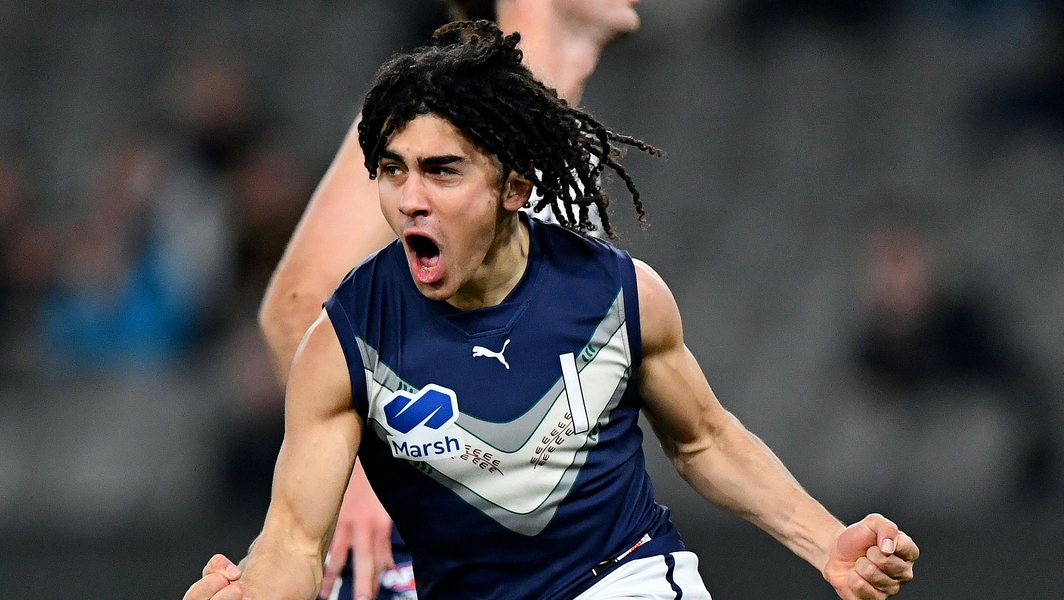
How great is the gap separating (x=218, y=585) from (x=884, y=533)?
119 centimetres

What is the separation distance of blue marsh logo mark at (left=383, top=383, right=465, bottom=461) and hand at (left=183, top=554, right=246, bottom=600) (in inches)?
17.7

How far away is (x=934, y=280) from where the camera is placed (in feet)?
26.1

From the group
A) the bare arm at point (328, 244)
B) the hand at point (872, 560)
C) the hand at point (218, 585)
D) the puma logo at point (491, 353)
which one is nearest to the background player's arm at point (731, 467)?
the hand at point (872, 560)

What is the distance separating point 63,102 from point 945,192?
15.9 feet

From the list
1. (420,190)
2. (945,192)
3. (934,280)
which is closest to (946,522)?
(934,280)

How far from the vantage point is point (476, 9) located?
4012 millimetres

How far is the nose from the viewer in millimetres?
2924

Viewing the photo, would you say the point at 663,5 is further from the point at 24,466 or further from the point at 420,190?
the point at 420,190

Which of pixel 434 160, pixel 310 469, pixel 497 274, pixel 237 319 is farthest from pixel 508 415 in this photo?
pixel 237 319

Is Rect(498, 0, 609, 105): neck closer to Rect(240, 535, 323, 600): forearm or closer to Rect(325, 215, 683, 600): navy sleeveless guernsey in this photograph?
Rect(325, 215, 683, 600): navy sleeveless guernsey

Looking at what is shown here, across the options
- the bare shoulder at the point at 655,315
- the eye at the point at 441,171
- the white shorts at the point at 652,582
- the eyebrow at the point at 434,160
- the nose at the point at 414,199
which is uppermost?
the eyebrow at the point at 434,160

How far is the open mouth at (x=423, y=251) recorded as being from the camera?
2982 mm

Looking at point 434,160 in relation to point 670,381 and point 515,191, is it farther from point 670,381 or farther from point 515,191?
point 670,381

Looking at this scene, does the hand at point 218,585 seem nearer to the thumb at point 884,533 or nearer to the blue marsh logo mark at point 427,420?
the blue marsh logo mark at point 427,420
